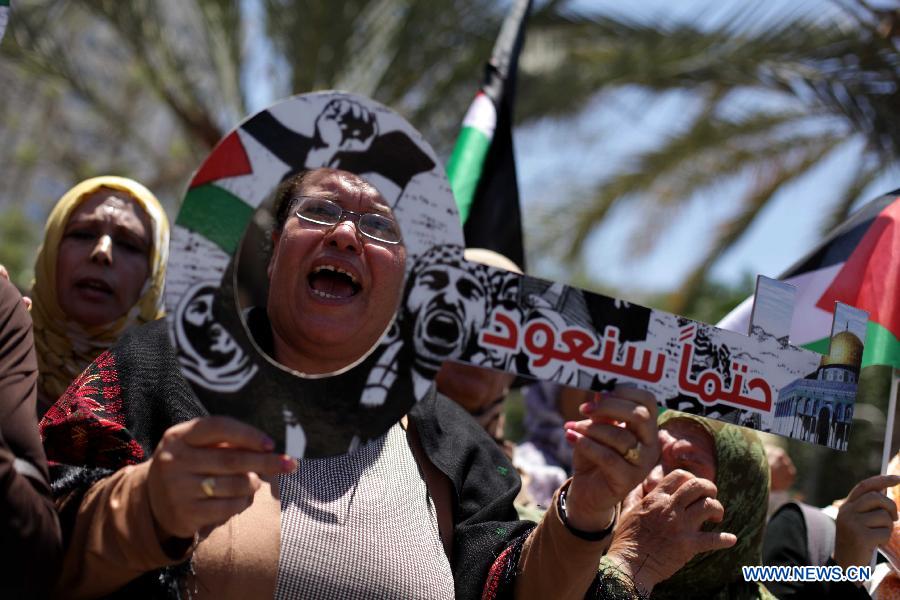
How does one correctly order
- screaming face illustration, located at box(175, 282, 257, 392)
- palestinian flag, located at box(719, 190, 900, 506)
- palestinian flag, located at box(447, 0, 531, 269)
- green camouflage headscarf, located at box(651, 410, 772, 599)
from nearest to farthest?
screaming face illustration, located at box(175, 282, 257, 392)
green camouflage headscarf, located at box(651, 410, 772, 599)
palestinian flag, located at box(719, 190, 900, 506)
palestinian flag, located at box(447, 0, 531, 269)

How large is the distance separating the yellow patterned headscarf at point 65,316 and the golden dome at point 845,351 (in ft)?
5.89

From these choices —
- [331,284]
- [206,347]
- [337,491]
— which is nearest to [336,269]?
[331,284]

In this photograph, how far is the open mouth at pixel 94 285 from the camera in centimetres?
290

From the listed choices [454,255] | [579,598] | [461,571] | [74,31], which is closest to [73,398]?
[454,255]

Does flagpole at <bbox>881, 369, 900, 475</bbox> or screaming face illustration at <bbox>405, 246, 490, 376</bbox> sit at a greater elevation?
flagpole at <bbox>881, 369, 900, 475</bbox>

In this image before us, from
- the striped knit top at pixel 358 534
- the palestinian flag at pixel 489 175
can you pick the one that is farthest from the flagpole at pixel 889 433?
the palestinian flag at pixel 489 175

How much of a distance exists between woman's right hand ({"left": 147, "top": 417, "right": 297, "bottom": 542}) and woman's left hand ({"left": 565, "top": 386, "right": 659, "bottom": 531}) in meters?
0.64

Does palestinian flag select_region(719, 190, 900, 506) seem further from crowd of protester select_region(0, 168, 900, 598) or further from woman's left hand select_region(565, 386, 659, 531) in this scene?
woman's left hand select_region(565, 386, 659, 531)

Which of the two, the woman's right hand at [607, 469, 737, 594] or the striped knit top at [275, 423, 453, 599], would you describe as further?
the woman's right hand at [607, 469, 737, 594]

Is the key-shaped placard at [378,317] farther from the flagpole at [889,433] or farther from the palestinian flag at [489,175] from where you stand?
the palestinian flag at [489,175]

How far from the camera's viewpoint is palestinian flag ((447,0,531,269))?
4.12 m

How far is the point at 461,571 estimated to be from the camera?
2.23 meters

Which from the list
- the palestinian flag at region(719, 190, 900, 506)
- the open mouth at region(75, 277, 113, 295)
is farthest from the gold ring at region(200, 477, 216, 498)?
the palestinian flag at region(719, 190, 900, 506)

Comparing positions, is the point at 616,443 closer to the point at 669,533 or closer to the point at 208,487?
the point at 669,533
